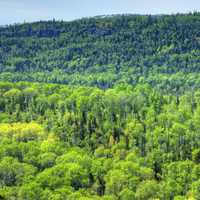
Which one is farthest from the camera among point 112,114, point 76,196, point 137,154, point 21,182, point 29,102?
point 29,102

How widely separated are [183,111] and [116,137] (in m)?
22.5

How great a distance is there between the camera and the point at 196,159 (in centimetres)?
12675

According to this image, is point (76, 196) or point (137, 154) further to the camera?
point (137, 154)

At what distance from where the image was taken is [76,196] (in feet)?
305

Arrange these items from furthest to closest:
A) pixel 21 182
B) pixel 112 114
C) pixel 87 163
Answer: pixel 112 114, pixel 87 163, pixel 21 182

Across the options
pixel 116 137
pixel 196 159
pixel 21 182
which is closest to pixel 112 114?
pixel 116 137

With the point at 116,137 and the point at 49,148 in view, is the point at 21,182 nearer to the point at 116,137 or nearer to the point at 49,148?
the point at 49,148

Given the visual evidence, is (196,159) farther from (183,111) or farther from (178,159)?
(183,111)

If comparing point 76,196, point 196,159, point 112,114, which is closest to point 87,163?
point 76,196

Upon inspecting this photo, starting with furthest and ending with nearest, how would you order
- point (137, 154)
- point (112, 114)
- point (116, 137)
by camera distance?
point (112, 114) → point (116, 137) → point (137, 154)

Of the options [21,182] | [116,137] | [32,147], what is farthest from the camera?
[116,137]

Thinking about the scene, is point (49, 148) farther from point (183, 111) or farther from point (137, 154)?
point (183, 111)

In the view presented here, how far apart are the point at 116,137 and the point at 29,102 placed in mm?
39824

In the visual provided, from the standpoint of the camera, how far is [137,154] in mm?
130750
